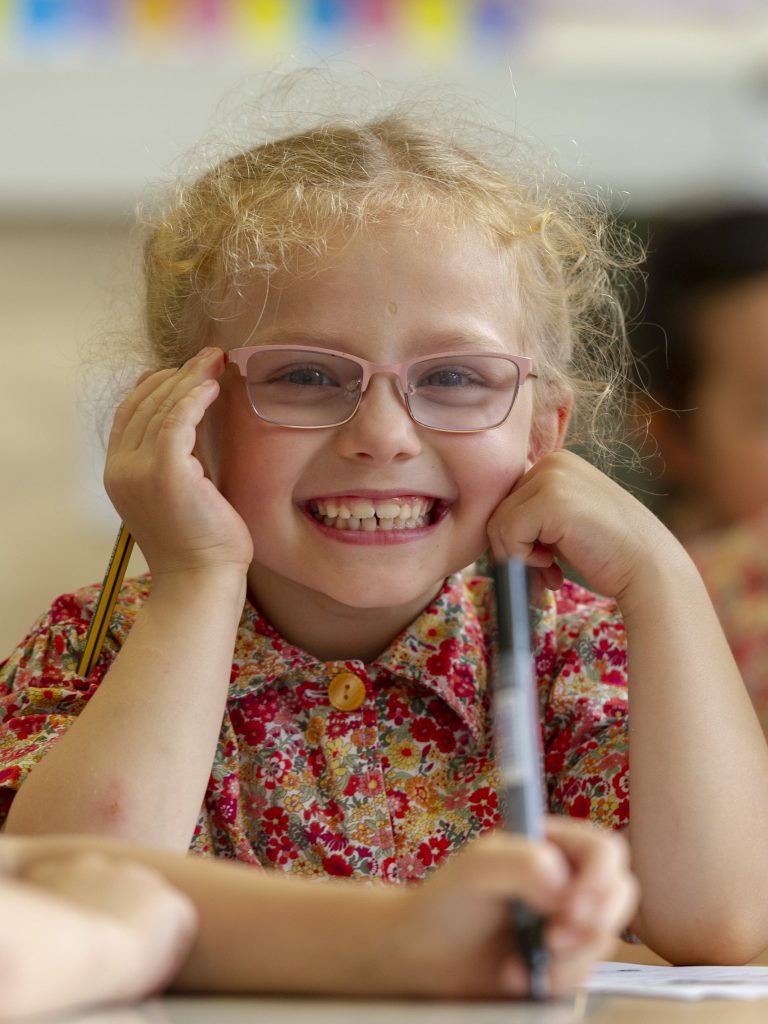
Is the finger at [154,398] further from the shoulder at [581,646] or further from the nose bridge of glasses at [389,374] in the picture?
the shoulder at [581,646]

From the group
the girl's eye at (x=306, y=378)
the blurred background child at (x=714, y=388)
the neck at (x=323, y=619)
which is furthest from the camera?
the blurred background child at (x=714, y=388)

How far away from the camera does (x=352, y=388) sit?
1.24 m

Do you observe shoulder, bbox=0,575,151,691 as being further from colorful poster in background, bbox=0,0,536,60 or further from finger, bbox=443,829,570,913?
colorful poster in background, bbox=0,0,536,60

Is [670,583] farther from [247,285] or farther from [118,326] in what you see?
[118,326]

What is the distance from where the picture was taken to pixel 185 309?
4.58 ft

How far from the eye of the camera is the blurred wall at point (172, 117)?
10.9ft

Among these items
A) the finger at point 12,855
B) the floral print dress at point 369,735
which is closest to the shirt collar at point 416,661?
the floral print dress at point 369,735

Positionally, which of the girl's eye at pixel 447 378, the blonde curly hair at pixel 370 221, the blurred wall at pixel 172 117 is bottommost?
the girl's eye at pixel 447 378

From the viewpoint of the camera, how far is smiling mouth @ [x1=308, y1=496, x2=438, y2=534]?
1251 mm

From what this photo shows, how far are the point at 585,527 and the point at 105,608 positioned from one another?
41 centimetres

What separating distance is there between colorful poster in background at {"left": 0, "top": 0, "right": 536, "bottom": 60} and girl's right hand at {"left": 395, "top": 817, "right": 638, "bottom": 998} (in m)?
2.93

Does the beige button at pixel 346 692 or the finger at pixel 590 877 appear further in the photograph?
the beige button at pixel 346 692

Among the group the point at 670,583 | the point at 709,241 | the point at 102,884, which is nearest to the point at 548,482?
the point at 670,583

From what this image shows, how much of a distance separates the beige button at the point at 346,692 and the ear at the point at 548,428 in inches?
11.1
